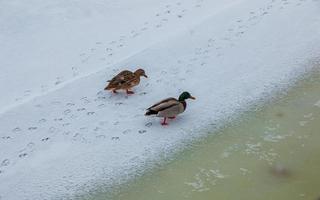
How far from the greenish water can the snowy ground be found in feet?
0.91

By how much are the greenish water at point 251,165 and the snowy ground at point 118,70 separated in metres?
0.28

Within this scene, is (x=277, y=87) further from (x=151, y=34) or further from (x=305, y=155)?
(x=151, y=34)

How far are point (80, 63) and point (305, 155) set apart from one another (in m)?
4.17

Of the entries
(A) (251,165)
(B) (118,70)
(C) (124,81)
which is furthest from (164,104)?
(B) (118,70)

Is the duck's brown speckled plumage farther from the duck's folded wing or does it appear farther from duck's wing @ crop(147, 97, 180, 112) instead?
duck's wing @ crop(147, 97, 180, 112)

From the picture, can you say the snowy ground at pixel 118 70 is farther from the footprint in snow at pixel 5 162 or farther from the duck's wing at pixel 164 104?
the duck's wing at pixel 164 104

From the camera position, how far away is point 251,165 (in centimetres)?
572

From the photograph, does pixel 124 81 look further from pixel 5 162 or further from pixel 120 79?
pixel 5 162

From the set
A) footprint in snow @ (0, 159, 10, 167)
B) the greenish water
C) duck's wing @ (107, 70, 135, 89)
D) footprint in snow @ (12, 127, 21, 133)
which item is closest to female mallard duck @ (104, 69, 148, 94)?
duck's wing @ (107, 70, 135, 89)

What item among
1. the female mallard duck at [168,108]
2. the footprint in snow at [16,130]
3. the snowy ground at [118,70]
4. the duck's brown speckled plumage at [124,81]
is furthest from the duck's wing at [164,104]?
the footprint in snow at [16,130]

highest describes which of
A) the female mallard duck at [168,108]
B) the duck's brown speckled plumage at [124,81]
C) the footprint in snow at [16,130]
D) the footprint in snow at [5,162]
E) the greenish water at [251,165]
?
the duck's brown speckled plumage at [124,81]

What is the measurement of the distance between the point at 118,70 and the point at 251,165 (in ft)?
10.1

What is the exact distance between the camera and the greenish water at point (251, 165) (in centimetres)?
534

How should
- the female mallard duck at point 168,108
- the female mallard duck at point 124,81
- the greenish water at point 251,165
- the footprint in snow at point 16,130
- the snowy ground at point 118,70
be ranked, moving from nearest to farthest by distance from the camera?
the greenish water at point 251,165, the snowy ground at point 118,70, the female mallard duck at point 168,108, the footprint in snow at point 16,130, the female mallard duck at point 124,81
